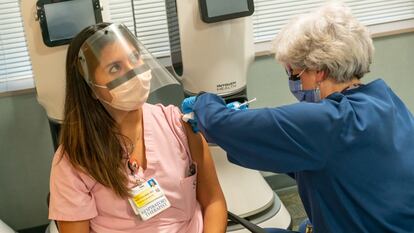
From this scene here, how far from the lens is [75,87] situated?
1605mm

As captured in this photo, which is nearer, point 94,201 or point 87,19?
point 94,201

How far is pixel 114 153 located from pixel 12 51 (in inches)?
53.1

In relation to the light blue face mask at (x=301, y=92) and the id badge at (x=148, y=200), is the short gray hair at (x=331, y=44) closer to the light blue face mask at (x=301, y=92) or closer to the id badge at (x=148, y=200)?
the light blue face mask at (x=301, y=92)

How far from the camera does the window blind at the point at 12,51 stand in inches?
103

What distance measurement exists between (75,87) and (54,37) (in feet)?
1.90

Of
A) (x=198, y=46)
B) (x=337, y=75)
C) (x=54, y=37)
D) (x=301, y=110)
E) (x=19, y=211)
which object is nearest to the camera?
(x=301, y=110)

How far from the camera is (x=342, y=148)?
1.45 m

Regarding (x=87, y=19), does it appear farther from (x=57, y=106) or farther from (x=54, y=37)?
(x=57, y=106)

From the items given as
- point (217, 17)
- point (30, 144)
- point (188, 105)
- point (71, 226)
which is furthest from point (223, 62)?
point (30, 144)

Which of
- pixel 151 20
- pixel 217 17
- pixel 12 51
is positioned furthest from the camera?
pixel 151 20

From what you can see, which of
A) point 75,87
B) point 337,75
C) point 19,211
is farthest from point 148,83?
point 19,211

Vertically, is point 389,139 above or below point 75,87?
below

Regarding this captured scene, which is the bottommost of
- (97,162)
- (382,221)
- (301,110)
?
(382,221)

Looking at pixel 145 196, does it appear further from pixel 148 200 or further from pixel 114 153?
pixel 114 153
